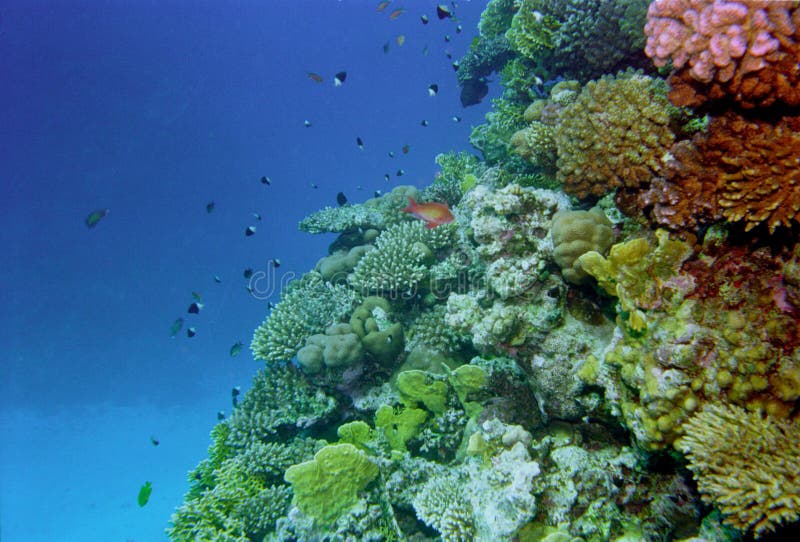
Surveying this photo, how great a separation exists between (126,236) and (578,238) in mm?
74295

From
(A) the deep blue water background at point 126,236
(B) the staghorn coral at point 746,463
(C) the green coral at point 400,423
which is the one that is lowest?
(B) the staghorn coral at point 746,463

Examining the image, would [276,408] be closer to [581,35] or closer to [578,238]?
[578,238]

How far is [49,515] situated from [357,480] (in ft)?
127

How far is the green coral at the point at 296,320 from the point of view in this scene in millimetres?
7090

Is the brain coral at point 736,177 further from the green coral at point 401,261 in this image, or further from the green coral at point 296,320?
the green coral at point 296,320

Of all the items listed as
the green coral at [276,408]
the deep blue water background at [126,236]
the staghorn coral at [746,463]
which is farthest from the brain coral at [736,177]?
the deep blue water background at [126,236]

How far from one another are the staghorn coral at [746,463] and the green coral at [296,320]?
5607 millimetres

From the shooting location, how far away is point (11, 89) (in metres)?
49.8

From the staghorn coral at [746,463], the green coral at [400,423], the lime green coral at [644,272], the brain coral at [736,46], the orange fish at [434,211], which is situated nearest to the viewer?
the staghorn coral at [746,463]

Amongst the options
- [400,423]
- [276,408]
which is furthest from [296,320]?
[400,423]

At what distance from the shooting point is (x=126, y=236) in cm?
6291

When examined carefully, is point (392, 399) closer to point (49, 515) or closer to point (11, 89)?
point (49, 515)

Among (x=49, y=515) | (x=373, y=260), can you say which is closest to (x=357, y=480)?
(x=373, y=260)

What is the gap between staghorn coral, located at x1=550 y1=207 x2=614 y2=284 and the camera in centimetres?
393
